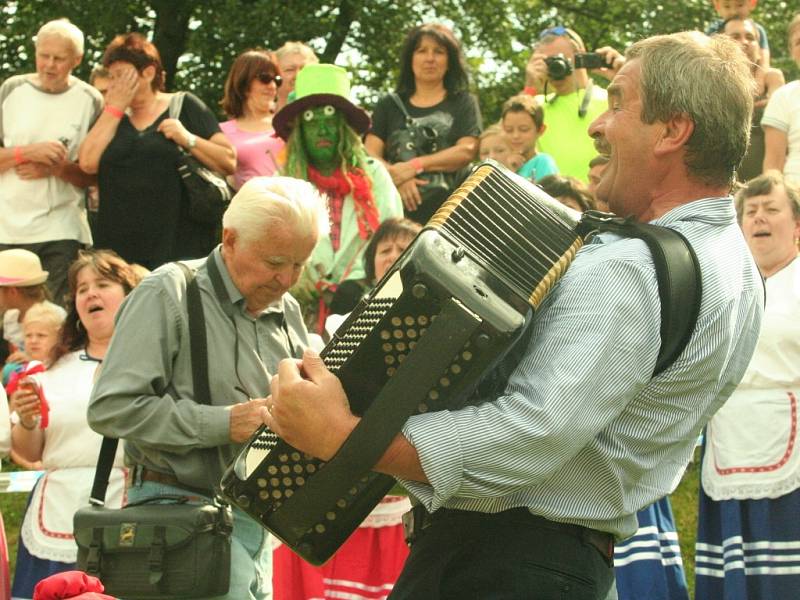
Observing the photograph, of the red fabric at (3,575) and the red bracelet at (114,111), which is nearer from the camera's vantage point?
the red fabric at (3,575)

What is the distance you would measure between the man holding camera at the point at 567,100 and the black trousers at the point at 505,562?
5559mm

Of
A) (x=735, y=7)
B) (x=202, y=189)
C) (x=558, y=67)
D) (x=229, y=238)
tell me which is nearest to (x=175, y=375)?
(x=229, y=238)

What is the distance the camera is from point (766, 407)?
6129mm

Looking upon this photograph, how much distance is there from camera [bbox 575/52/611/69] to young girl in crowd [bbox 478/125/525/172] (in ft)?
2.09

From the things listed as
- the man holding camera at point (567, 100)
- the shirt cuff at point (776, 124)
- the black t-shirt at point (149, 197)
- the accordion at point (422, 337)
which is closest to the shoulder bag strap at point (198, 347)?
the accordion at point (422, 337)

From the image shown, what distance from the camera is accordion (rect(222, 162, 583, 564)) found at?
2861 millimetres

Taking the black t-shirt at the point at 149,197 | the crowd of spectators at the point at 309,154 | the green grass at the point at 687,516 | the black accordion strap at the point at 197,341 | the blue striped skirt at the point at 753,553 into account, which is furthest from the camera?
the black t-shirt at the point at 149,197

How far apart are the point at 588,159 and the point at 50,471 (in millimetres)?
4069

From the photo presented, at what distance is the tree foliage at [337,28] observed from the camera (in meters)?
17.0

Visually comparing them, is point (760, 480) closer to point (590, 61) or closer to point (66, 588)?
point (590, 61)

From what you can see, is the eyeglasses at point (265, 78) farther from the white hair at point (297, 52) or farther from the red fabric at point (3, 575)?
the red fabric at point (3, 575)

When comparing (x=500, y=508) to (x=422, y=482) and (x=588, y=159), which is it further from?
(x=588, y=159)

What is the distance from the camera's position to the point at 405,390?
288 cm

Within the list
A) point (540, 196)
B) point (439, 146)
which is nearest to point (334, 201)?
point (439, 146)
